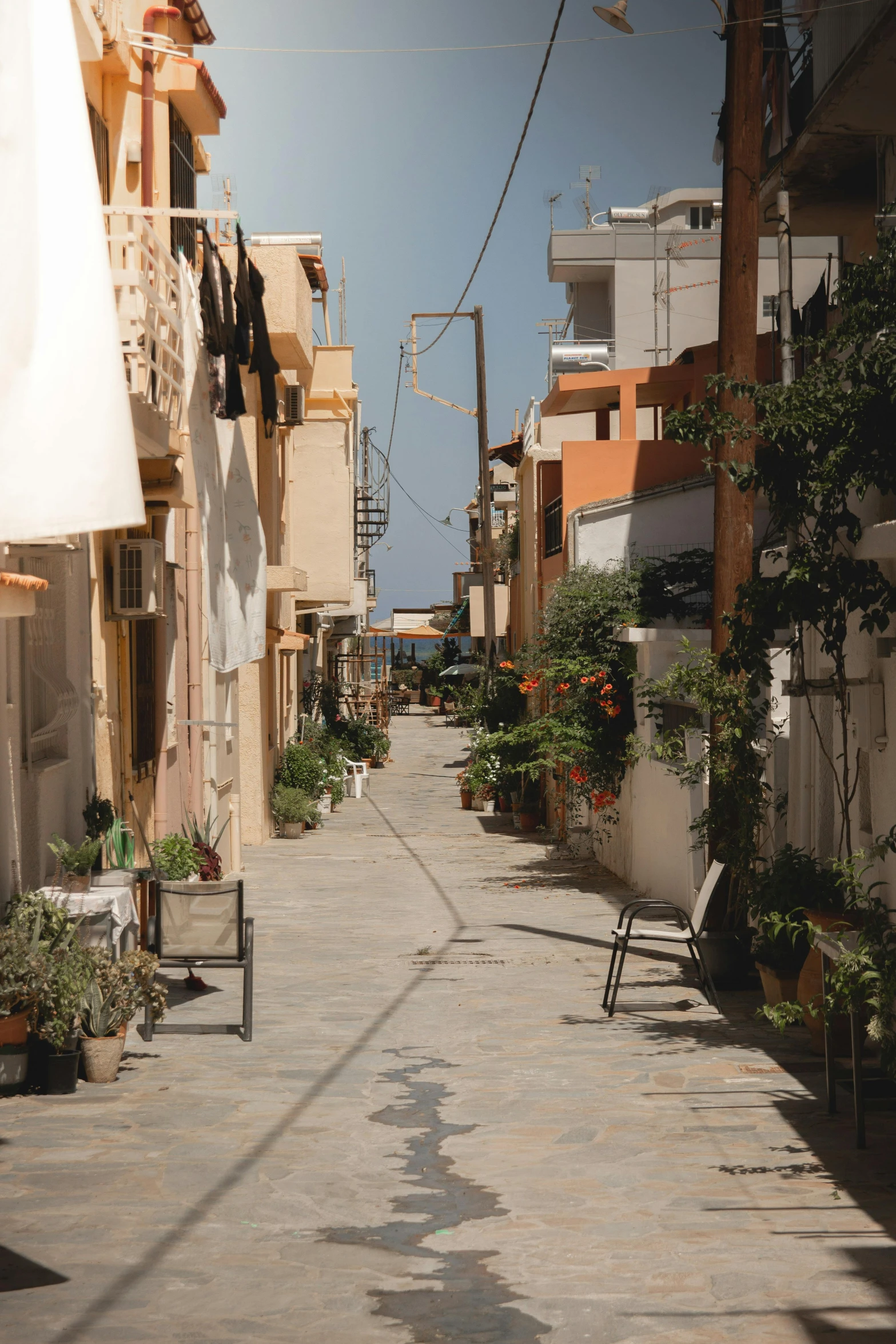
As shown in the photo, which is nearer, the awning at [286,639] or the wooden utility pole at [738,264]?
the wooden utility pole at [738,264]

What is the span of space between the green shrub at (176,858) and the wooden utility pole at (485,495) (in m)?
17.5

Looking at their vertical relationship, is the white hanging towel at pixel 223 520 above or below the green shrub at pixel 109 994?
above

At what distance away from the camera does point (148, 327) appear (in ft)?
28.7

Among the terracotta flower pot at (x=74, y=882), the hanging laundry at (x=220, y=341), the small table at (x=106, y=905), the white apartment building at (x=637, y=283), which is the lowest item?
the small table at (x=106, y=905)

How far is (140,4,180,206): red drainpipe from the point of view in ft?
35.7

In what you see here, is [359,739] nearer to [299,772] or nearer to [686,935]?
[299,772]

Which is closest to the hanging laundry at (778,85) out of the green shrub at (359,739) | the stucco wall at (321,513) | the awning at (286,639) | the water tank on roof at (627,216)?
the awning at (286,639)

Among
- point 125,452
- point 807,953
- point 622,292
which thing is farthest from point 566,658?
point 622,292

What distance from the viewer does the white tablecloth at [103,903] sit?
811 cm

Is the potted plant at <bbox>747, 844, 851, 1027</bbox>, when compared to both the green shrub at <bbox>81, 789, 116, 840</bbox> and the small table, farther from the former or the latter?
the green shrub at <bbox>81, 789, 116, 840</bbox>

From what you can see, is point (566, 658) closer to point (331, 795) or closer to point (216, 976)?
point (216, 976)

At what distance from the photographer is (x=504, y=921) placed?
1355 cm

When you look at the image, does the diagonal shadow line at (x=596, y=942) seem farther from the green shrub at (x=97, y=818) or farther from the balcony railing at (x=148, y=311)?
the balcony railing at (x=148, y=311)

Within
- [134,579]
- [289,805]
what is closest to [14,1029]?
[134,579]
